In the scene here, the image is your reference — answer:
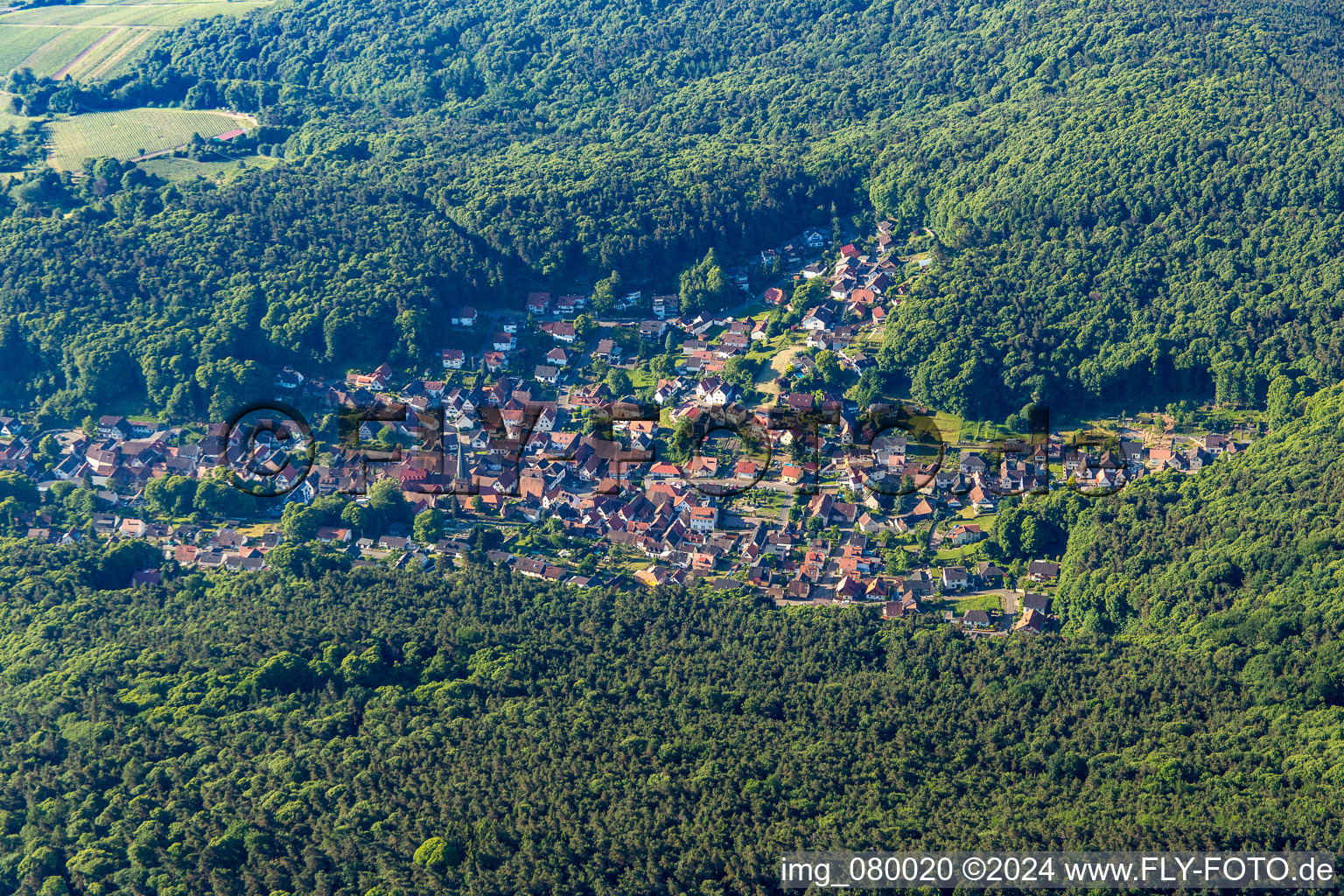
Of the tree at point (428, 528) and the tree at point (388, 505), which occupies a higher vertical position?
the tree at point (388, 505)

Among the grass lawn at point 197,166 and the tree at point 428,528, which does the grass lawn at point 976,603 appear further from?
the grass lawn at point 197,166

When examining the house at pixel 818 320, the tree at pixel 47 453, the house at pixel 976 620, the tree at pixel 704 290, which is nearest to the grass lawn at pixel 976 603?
the house at pixel 976 620

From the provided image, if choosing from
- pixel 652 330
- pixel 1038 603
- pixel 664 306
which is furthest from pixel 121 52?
pixel 1038 603

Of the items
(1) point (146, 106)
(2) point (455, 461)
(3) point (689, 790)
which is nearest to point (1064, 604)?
(3) point (689, 790)

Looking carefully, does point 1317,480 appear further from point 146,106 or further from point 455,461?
point 146,106

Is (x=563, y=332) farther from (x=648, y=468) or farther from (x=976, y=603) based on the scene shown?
(x=976, y=603)

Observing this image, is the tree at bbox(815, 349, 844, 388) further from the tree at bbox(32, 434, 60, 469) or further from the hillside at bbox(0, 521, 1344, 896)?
the tree at bbox(32, 434, 60, 469)
